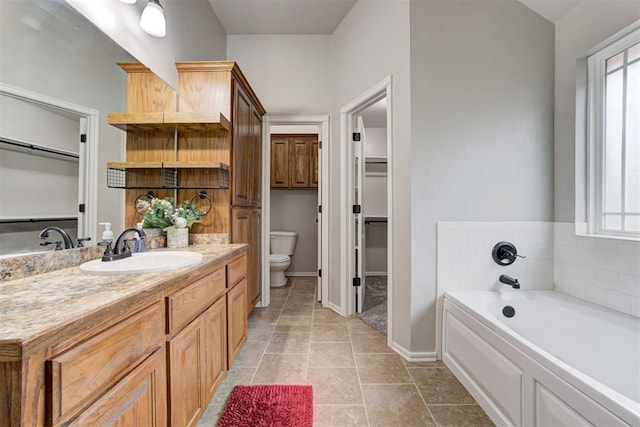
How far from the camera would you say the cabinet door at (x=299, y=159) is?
3.77 m

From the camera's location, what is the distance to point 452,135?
177 cm

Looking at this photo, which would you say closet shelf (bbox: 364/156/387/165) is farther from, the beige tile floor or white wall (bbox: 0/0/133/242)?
white wall (bbox: 0/0/133/242)

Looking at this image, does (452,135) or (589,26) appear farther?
(452,135)

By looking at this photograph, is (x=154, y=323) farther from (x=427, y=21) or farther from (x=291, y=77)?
(x=291, y=77)

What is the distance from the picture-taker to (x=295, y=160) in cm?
377

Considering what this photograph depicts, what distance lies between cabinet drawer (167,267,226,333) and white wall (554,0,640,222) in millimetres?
2314

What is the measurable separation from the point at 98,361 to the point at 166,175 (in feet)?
4.52

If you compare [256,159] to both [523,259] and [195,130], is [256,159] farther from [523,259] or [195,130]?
[523,259]

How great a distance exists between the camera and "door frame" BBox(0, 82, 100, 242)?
1.06 meters

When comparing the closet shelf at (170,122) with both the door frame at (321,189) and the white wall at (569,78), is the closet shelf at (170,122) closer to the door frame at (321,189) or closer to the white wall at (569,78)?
the door frame at (321,189)

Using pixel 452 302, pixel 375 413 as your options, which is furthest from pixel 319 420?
pixel 452 302

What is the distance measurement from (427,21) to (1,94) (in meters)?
2.19

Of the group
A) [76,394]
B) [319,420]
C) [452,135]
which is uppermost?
[452,135]

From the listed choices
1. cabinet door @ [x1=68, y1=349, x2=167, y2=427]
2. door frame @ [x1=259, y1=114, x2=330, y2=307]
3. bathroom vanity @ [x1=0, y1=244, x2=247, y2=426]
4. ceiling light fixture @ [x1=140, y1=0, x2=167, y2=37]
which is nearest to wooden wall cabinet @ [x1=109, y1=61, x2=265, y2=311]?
ceiling light fixture @ [x1=140, y1=0, x2=167, y2=37]
